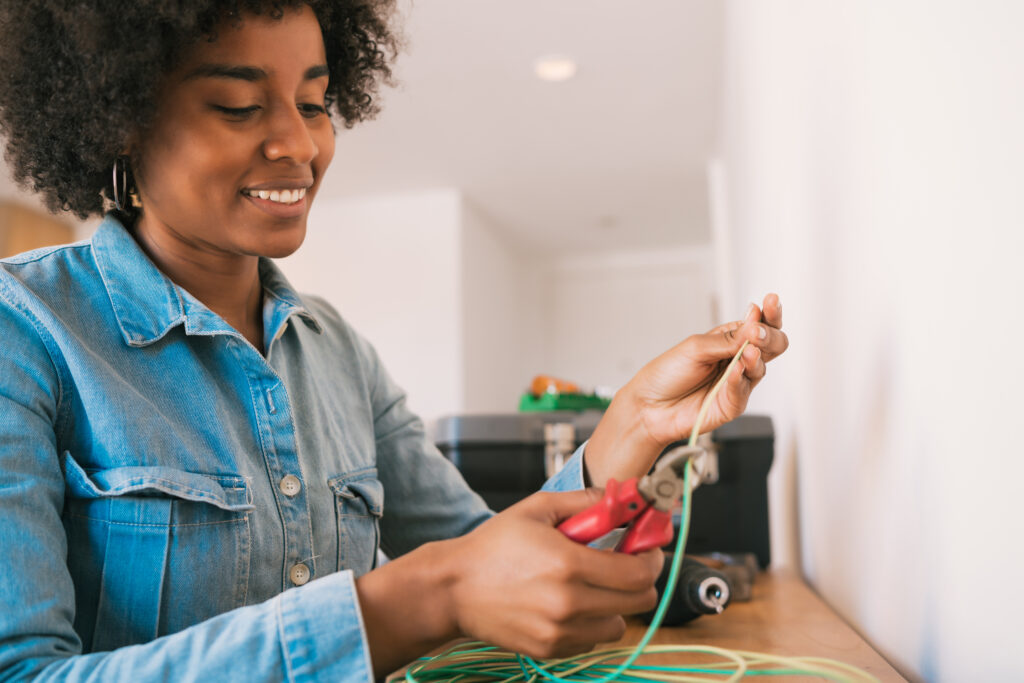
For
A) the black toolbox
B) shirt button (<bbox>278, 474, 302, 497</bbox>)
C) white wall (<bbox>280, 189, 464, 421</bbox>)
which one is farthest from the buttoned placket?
white wall (<bbox>280, 189, 464, 421</bbox>)

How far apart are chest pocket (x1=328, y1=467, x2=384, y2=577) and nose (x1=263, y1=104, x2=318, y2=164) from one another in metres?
0.32

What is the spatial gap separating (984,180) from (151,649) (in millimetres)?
562

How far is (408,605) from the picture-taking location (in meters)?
0.49

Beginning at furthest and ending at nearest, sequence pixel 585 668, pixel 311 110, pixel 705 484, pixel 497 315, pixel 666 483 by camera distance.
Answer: pixel 497 315 < pixel 705 484 < pixel 311 110 < pixel 585 668 < pixel 666 483

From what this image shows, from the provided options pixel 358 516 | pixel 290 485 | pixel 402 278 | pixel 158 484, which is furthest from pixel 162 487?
pixel 402 278

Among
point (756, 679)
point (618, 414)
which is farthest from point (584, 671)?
point (618, 414)

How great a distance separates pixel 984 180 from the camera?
0.43 meters

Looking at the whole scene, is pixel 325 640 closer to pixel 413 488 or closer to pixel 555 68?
pixel 413 488

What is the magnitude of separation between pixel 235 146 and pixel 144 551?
0.35 m

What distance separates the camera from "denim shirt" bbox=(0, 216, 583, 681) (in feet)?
1.60

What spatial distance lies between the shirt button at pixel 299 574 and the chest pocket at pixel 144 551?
6cm

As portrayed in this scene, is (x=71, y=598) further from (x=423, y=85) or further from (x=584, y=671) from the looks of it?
(x=423, y=85)

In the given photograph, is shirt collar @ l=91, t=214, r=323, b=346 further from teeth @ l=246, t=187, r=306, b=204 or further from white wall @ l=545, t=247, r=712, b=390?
white wall @ l=545, t=247, r=712, b=390

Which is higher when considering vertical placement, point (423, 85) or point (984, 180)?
point (423, 85)
